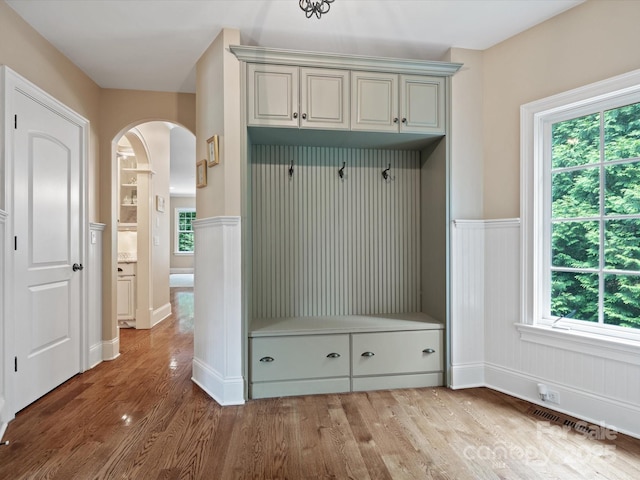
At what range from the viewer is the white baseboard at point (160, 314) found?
187 inches

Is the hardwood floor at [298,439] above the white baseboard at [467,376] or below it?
below

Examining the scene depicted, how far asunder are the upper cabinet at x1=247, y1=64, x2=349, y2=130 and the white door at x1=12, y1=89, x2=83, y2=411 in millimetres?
1497

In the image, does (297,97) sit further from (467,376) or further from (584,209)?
(467,376)

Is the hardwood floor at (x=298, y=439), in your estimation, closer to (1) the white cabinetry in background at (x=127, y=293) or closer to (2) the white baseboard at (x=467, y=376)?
(2) the white baseboard at (x=467, y=376)

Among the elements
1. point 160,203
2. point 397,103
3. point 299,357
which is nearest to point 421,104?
point 397,103

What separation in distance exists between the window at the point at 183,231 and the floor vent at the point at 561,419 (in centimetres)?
→ 1120

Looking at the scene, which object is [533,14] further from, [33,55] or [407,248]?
[33,55]

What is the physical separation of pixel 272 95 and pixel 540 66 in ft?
6.03

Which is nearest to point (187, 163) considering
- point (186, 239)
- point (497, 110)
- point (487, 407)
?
point (186, 239)

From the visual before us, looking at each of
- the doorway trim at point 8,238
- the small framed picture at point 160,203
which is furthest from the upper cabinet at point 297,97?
the small framed picture at point 160,203

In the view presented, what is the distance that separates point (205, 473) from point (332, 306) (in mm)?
1585

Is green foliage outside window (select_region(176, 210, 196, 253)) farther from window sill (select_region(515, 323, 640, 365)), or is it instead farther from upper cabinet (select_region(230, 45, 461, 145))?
window sill (select_region(515, 323, 640, 365))

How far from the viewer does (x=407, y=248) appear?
317cm

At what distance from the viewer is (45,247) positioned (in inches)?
103
